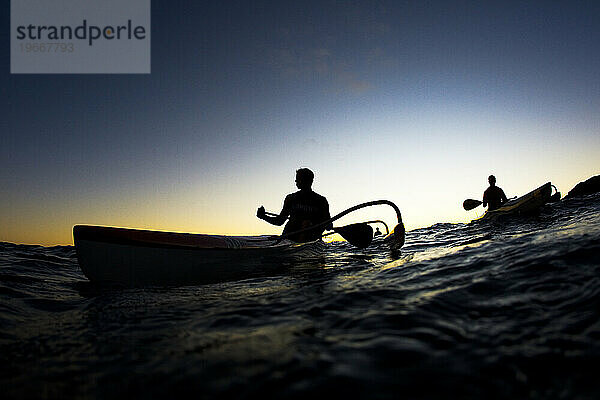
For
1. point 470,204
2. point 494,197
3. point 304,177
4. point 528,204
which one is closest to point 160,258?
point 304,177

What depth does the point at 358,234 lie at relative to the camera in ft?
22.3

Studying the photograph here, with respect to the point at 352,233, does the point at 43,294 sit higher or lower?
lower

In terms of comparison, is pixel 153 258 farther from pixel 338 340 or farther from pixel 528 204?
pixel 528 204

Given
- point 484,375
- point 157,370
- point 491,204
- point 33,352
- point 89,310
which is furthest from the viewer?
point 491,204

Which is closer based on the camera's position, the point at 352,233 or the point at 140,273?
the point at 140,273

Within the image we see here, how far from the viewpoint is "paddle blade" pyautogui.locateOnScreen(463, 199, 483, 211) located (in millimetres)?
14883

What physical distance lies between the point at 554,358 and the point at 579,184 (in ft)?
87.3

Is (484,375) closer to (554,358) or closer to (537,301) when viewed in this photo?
(554,358)

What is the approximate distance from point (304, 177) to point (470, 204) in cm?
1088

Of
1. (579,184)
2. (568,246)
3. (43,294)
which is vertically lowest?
(43,294)

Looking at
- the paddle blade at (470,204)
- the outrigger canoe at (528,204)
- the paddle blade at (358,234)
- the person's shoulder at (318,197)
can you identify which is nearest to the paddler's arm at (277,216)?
the person's shoulder at (318,197)

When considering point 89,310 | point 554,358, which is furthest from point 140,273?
point 554,358

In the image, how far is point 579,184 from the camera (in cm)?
2114

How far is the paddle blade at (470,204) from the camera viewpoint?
1488cm
